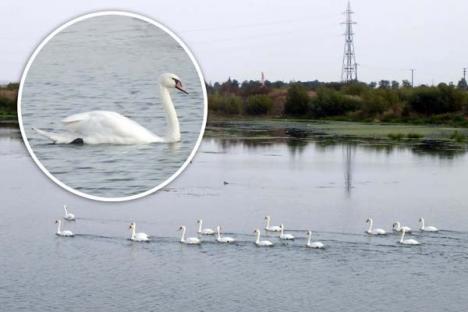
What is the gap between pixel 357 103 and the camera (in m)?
36.2

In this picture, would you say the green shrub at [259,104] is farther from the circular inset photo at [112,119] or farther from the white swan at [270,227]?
the circular inset photo at [112,119]

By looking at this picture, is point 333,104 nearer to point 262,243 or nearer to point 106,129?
point 262,243

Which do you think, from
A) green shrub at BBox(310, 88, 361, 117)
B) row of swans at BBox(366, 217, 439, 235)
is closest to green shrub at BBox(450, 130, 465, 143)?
green shrub at BBox(310, 88, 361, 117)

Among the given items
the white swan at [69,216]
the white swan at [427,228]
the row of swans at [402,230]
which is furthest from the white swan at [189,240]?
the white swan at [427,228]

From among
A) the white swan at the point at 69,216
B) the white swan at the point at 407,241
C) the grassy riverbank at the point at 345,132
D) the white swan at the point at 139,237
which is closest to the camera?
the white swan at the point at 139,237

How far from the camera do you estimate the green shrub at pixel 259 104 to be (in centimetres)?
3700

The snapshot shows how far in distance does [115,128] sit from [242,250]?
9.50 metres

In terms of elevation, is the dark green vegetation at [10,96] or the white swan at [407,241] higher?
the dark green vegetation at [10,96]

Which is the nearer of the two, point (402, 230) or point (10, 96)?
point (10, 96)

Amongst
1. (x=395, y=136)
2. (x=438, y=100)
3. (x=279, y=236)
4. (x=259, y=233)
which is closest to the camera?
(x=259, y=233)

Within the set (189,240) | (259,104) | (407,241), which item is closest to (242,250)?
(189,240)

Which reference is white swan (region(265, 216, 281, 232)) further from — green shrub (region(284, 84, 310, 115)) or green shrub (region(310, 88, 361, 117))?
green shrub (region(284, 84, 310, 115))

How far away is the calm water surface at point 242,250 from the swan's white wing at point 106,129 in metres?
6.79

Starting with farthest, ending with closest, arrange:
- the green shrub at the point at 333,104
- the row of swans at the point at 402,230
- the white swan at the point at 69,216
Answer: the green shrub at the point at 333,104
the white swan at the point at 69,216
the row of swans at the point at 402,230
